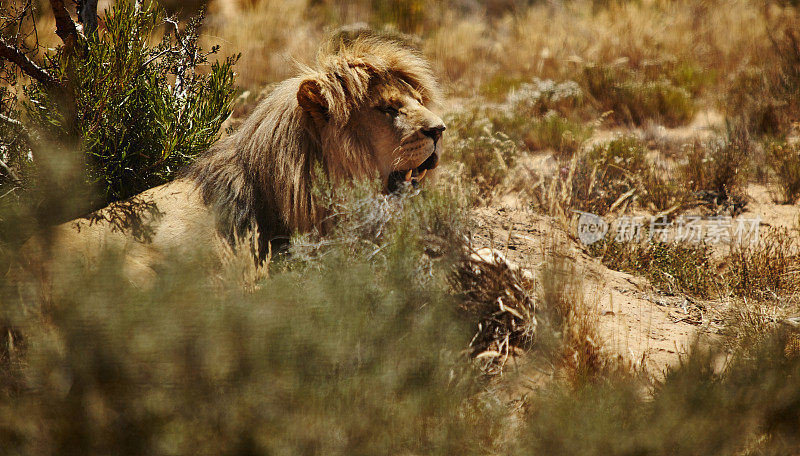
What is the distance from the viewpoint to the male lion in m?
3.70

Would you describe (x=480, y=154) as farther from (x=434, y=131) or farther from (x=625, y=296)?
(x=434, y=131)

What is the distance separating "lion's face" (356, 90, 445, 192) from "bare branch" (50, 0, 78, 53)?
69.9 inches

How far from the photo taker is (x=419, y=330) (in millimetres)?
2291

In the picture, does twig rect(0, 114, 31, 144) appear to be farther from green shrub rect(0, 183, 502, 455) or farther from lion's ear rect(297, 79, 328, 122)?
green shrub rect(0, 183, 502, 455)

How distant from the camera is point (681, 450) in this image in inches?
82.7

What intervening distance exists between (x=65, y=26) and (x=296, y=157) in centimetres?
170

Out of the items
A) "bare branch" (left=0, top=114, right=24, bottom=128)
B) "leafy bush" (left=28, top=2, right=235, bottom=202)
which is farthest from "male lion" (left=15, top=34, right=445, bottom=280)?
"bare branch" (left=0, top=114, right=24, bottom=128)

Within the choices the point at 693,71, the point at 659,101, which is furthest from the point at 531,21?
the point at 659,101

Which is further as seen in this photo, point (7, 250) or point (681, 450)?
point (7, 250)

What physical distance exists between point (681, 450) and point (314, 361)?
1.23 metres

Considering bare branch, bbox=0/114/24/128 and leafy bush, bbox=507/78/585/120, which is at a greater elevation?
bare branch, bbox=0/114/24/128

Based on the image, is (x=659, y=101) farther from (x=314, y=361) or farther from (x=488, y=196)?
(x=314, y=361)

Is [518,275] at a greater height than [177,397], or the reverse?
[177,397]

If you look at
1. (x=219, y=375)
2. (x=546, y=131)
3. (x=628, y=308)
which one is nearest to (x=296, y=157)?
(x=219, y=375)
